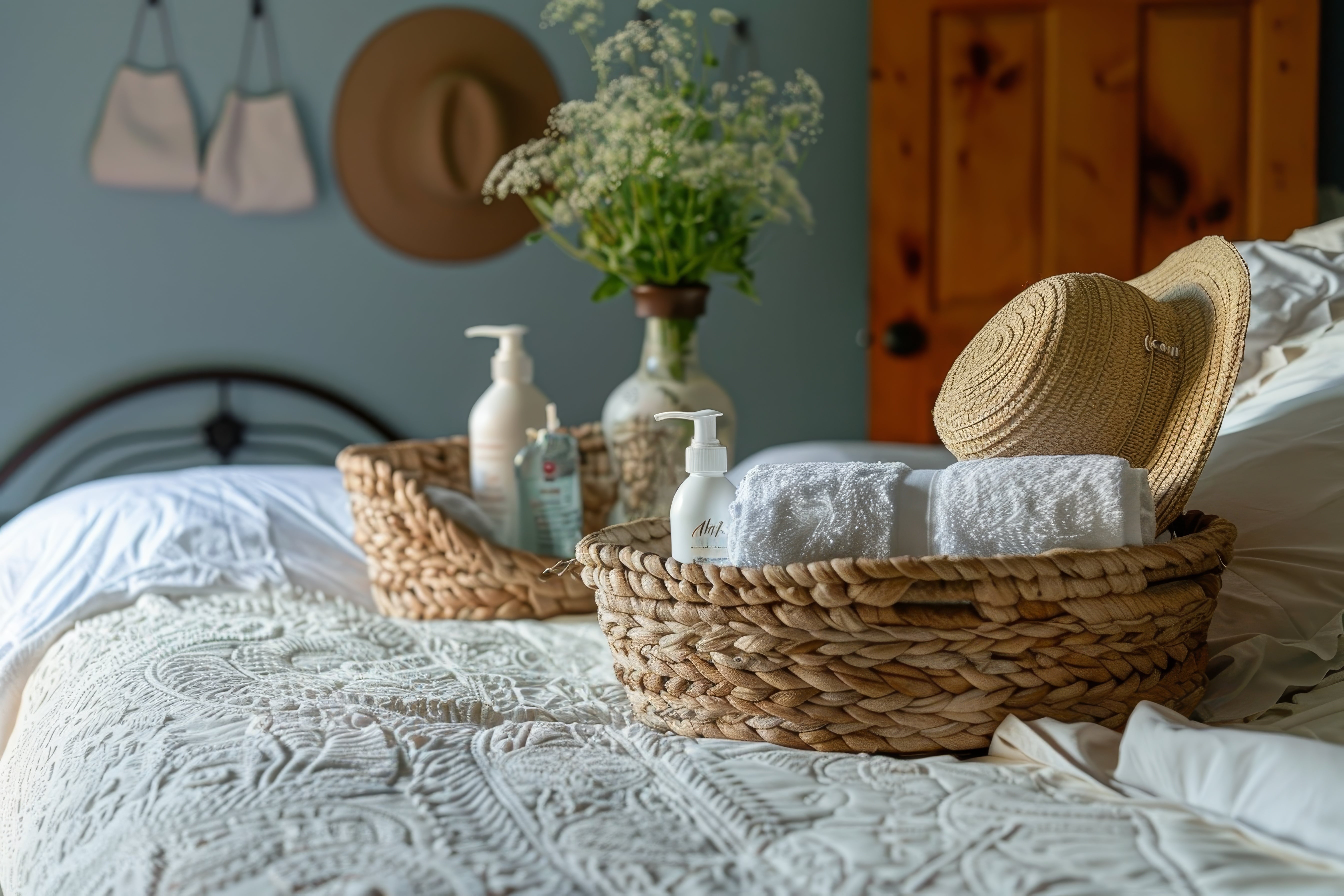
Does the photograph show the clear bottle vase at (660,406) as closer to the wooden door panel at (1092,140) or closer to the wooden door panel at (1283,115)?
the wooden door panel at (1092,140)

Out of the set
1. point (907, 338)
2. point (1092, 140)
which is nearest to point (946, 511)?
point (907, 338)

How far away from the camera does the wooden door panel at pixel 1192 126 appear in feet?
7.41

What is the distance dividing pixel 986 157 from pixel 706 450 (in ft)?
5.94

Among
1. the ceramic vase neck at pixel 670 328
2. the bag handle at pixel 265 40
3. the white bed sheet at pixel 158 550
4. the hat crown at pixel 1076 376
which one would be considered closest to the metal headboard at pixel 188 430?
the bag handle at pixel 265 40

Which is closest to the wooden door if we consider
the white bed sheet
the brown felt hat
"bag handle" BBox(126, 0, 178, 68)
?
the brown felt hat

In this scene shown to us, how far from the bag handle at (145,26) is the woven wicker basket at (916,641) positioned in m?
2.15

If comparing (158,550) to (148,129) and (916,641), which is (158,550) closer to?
(916,641)

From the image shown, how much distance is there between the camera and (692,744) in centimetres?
71

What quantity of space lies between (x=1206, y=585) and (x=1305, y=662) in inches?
4.9

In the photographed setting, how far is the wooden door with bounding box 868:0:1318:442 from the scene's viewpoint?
2246 millimetres

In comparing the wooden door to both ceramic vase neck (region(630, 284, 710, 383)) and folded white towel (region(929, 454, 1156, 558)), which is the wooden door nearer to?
ceramic vase neck (region(630, 284, 710, 383))

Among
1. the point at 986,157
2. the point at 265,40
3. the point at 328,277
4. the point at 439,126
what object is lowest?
the point at 328,277

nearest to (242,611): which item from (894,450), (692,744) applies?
(692,744)

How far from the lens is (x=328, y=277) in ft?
→ 8.21
